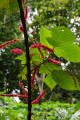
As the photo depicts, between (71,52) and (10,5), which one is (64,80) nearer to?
(71,52)

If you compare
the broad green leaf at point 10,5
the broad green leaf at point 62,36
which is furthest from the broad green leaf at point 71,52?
the broad green leaf at point 10,5

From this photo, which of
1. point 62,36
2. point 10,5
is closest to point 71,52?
point 62,36

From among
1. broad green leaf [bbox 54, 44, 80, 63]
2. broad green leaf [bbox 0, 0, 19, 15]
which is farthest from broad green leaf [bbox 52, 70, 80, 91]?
broad green leaf [bbox 0, 0, 19, 15]

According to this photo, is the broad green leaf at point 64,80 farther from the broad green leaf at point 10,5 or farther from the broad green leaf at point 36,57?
the broad green leaf at point 10,5

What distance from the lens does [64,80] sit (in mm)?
255

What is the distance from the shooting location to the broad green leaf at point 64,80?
250 millimetres

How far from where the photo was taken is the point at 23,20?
0.20 metres

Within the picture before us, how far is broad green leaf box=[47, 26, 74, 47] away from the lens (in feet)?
0.79

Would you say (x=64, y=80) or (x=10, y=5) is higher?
(x=10, y=5)

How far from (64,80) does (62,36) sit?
0.07 metres

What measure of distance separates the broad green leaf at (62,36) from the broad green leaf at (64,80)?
0.15 ft

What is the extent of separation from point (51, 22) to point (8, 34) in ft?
7.80

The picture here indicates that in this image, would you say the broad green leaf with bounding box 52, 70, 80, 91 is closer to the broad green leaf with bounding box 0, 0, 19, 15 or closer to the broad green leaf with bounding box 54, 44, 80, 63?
the broad green leaf with bounding box 54, 44, 80, 63

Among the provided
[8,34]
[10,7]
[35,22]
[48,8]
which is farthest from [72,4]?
[10,7]
